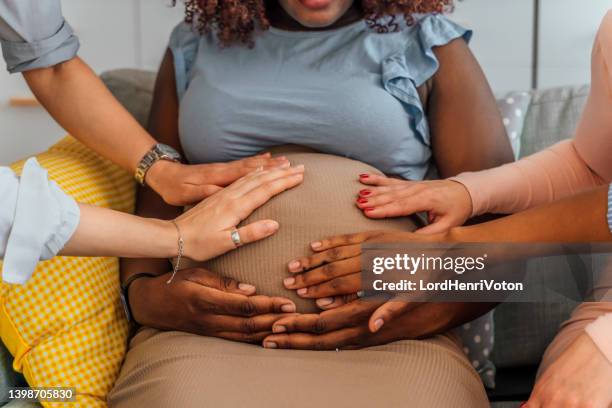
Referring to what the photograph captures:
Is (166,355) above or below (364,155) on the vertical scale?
below

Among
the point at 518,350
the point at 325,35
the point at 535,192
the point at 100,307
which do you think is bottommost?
the point at 518,350

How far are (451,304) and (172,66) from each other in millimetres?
687

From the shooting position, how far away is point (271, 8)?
1.40 m

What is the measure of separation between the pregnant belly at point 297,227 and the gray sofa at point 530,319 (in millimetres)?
356

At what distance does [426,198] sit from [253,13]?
46 centimetres

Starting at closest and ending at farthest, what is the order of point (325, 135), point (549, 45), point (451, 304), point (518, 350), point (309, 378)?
point (309, 378) < point (451, 304) < point (325, 135) < point (518, 350) < point (549, 45)

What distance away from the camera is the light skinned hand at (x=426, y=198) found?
1153mm

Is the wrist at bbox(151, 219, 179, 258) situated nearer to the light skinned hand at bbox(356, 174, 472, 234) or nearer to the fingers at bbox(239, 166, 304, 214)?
the fingers at bbox(239, 166, 304, 214)

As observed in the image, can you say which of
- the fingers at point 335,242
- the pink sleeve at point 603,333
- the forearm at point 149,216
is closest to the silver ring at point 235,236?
the fingers at point 335,242

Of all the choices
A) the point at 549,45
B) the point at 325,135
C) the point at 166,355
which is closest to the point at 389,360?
the point at 166,355

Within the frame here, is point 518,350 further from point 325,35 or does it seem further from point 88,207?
point 88,207

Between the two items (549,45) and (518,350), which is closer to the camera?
(518,350)

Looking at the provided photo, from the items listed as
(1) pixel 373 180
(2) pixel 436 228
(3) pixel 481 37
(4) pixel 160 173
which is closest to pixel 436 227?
(2) pixel 436 228

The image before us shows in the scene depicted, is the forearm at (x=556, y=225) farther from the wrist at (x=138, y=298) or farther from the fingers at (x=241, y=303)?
the wrist at (x=138, y=298)
